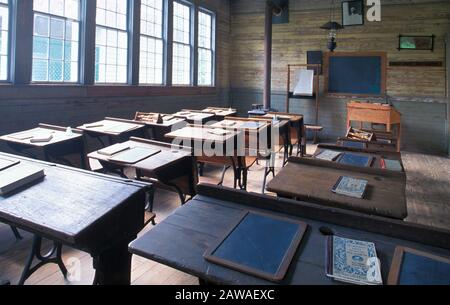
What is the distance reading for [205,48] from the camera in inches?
338

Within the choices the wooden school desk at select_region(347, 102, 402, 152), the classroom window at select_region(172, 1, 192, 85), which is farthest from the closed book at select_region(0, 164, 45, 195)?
the wooden school desk at select_region(347, 102, 402, 152)

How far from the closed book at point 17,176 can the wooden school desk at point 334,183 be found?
1.18 metres

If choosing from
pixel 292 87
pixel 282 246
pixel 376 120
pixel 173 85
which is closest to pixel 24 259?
pixel 282 246

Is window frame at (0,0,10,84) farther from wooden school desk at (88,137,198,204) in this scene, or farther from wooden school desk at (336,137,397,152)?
wooden school desk at (336,137,397,152)

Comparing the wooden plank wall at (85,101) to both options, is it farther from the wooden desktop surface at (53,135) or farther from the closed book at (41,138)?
the closed book at (41,138)

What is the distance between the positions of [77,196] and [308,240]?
0.99m

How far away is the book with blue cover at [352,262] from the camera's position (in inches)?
35.4

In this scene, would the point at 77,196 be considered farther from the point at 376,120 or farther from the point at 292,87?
the point at 292,87

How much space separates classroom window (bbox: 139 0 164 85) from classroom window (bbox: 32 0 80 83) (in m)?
1.56

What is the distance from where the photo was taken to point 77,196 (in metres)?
1.48

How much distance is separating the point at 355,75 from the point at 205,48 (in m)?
3.72

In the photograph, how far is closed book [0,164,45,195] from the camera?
1570 mm

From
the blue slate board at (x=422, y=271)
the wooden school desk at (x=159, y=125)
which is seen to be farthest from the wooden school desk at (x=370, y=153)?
the wooden school desk at (x=159, y=125)

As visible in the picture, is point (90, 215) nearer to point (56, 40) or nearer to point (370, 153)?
point (370, 153)
